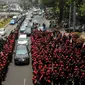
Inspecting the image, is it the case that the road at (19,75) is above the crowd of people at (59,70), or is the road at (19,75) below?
below

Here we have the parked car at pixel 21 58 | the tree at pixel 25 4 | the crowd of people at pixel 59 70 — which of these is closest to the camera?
the crowd of people at pixel 59 70

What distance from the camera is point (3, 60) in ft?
76.4

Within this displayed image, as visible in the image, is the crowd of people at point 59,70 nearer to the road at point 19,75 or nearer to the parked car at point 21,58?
the road at point 19,75

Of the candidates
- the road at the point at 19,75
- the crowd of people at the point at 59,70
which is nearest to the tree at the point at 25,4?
the road at the point at 19,75

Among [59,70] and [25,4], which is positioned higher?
[59,70]

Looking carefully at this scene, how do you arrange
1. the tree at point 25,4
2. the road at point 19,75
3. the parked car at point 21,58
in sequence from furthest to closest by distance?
the tree at point 25,4 < the parked car at point 21,58 < the road at point 19,75

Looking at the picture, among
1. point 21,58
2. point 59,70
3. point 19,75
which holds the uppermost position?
point 59,70

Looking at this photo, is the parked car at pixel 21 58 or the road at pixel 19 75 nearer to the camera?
the road at pixel 19 75

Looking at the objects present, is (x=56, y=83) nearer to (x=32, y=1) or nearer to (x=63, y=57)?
(x=63, y=57)

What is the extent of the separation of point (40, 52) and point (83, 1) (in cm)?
4190

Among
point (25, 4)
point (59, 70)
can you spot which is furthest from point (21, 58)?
point (25, 4)

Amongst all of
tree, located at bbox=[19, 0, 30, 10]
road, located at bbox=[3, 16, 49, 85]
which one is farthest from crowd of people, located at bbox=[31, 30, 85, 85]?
tree, located at bbox=[19, 0, 30, 10]

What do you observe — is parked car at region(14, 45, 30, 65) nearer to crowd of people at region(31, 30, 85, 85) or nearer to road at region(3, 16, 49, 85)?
road at region(3, 16, 49, 85)

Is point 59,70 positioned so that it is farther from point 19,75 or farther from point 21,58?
point 21,58
